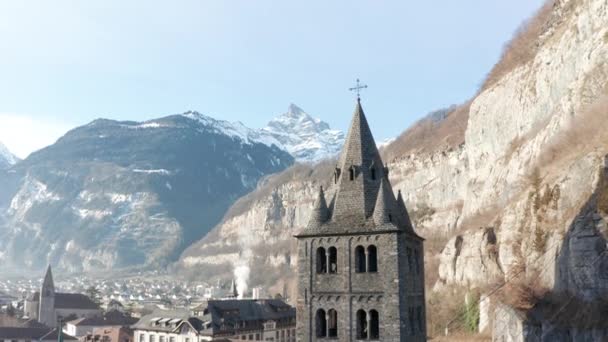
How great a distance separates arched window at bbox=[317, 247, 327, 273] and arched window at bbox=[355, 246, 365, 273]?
2382 millimetres

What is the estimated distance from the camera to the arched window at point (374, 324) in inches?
1423

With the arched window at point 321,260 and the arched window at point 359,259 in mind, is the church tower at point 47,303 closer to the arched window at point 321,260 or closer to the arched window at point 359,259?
the arched window at point 321,260

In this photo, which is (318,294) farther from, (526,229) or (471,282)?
(471,282)

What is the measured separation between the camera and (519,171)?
3253 inches

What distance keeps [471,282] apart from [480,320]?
30.6 feet

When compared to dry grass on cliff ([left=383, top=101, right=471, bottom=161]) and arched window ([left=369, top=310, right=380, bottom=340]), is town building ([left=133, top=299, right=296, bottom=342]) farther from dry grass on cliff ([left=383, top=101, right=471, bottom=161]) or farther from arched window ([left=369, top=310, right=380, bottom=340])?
dry grass on cliff ([left=383, top=101, right=471, bottom=161])

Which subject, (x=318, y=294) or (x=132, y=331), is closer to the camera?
(x=318, y=294)

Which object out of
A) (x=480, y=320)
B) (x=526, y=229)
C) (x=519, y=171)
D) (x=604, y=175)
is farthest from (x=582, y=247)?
(x=519, y=171)

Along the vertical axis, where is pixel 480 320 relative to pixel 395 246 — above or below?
below

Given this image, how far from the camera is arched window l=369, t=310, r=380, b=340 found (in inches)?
1423

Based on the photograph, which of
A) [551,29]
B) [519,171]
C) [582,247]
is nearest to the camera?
[582,247]

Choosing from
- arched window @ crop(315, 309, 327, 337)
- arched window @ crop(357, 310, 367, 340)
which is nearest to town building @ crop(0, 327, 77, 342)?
arched window @ crop(315, 309, 327, 337)

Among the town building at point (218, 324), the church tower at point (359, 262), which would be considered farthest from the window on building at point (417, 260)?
the town building at point (218, 324)

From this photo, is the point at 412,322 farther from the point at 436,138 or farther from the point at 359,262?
the point at 436,138
